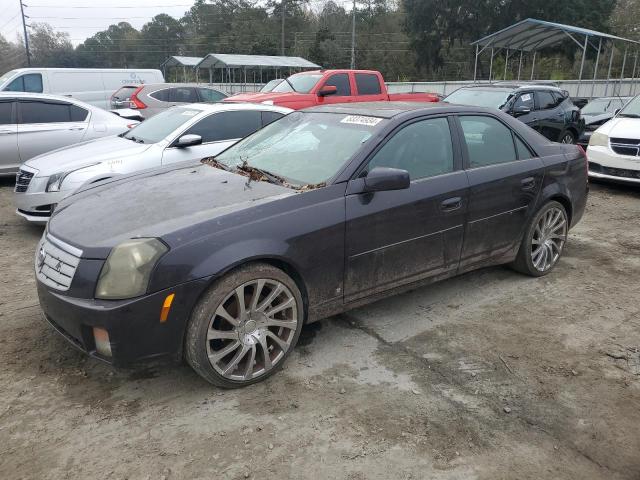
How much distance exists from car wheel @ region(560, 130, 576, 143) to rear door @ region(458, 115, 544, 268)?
7986 millimetres

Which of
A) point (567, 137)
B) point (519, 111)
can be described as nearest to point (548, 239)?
point (519, 111)

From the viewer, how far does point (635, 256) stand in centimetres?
566

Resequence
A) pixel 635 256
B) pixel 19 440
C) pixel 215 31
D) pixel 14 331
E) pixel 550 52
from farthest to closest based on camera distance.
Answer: pixel 215 31 < pixel 550 52 < pixel 635 256 < pixel 14 331 < pixel 19 440

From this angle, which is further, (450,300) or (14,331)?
(450,300)

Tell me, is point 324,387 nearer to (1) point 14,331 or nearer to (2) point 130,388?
(2) point 130,388

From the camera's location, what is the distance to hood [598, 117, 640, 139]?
8586 mm

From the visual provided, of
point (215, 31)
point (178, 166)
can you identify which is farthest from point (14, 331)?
point (215, 31)

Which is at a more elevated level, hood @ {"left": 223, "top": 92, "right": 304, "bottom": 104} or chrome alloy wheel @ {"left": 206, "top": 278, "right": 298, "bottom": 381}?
hood @ {"left": 223, "top": 92, "right": 304, "bottom": 104}

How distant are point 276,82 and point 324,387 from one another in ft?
37.7

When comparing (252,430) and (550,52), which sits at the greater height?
(550,52)

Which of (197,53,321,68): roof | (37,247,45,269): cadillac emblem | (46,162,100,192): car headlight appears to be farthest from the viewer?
(197,53,321,68): roof

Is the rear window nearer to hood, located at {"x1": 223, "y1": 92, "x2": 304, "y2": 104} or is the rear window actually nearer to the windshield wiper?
hood, located at {"x1": 223, "y1": 92, "x2": 304, "y2": 104}

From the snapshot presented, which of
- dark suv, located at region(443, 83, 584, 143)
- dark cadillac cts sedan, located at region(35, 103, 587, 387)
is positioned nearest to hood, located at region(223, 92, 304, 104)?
dark suv, located at region(443, 83, 584, 143)

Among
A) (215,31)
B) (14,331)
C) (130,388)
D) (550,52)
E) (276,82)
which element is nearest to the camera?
(130,388)
